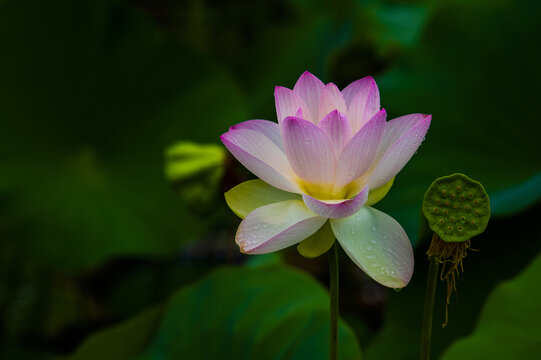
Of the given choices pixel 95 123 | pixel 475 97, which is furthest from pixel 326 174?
pixel 95 123

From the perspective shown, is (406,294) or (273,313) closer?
(273,313)

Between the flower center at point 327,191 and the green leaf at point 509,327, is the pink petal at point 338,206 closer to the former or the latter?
the flower center at point 327,191

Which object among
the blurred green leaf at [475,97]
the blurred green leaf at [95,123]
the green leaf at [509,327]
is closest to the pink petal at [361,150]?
the green leaf at [509,327]

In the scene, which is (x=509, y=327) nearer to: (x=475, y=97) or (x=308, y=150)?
(x=308, y=150)

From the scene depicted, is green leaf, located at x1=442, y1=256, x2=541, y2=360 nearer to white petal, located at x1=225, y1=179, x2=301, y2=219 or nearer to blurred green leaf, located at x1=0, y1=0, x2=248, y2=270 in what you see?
white petal, located at x1=225, y1=179, x2=301, y2=219

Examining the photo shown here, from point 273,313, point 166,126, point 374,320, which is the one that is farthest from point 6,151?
point 374,320

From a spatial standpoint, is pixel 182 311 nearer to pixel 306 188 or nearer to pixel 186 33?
pixel 306 188
